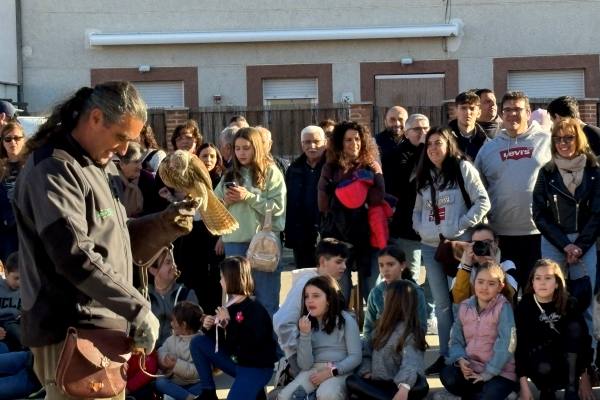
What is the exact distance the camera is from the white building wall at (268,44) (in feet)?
63.4

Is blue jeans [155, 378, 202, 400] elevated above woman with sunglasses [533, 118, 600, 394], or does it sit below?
below

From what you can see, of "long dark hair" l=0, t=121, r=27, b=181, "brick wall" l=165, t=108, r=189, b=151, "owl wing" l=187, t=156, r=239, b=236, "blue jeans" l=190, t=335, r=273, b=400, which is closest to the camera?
"owl wing" l=187, t=156, r=239, b=236

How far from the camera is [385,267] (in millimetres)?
7684

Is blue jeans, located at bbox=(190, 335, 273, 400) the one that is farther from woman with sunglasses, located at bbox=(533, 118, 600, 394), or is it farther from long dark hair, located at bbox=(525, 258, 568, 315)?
woman with sunglasses, located at bbox=(533, 118, 600, 394)

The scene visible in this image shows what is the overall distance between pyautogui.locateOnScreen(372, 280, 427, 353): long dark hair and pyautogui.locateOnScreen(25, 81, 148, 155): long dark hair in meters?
3.34

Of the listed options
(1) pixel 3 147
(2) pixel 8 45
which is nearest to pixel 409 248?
(1) pixel 3 147

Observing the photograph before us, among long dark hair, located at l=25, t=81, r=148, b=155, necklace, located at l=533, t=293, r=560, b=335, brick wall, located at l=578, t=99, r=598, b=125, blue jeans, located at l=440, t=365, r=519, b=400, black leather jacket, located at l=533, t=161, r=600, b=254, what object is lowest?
blue jeans, located at l=440, t=365, r=519, b=400

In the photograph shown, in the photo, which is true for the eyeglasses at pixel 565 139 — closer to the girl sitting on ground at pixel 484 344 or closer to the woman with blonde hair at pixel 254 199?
the girl sitting on ground at pixel 484 344

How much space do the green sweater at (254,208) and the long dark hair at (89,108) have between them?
412cm

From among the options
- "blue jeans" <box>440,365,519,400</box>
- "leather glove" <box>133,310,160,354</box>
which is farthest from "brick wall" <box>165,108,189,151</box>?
"leather glove" <box>133,310,160,354</box>

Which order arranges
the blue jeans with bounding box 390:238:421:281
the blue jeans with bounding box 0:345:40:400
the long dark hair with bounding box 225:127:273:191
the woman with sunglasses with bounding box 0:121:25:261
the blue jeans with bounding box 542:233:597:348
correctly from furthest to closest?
the woman with sunglasses with bounding box 0:121:25:261, the blue jeans with bounding box 390:238:421:281, the long dark hair with bounding box 225:127:273:191, the blue jeans with bounding box 0:345:40:400, the blue jeans with bounding box 542:233:597:348

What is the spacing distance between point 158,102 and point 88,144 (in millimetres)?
15968

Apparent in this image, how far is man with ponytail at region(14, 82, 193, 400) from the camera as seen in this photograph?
158 inches

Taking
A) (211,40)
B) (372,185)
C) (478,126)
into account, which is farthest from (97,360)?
(211,40)
